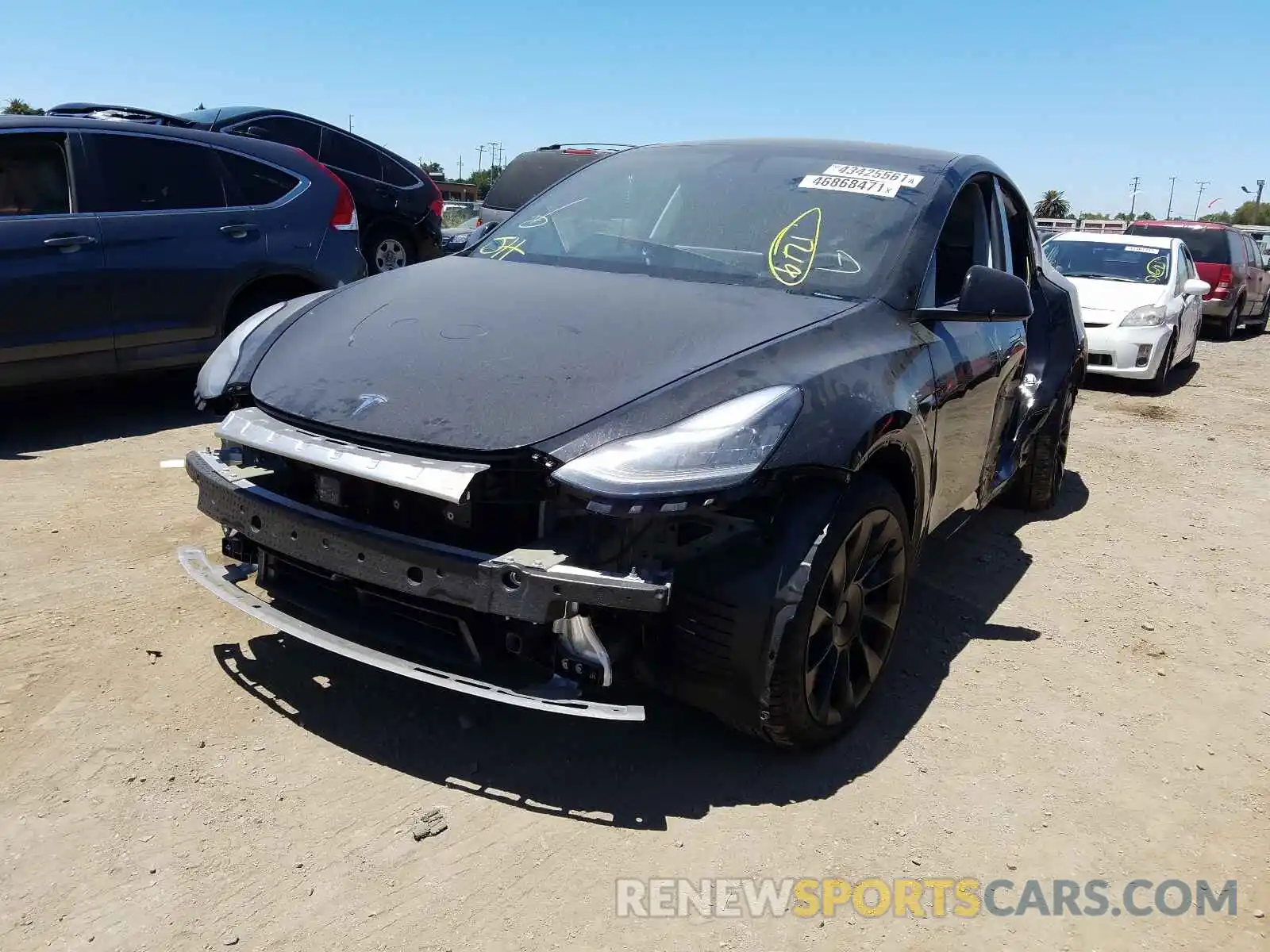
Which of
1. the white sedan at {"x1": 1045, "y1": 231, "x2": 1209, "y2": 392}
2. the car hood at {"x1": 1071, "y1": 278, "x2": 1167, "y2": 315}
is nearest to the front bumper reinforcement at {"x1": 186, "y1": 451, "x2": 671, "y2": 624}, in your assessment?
the white sedan at {"x1": 1045, "y1": 231, "x2": 1209, "y2": 392}

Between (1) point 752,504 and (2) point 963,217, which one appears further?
(2) point 963,217

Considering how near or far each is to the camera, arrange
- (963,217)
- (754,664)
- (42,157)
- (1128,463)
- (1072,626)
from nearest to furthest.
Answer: (754,664)
(963,217)
(1072,626)
(42,157)
(1128,463)

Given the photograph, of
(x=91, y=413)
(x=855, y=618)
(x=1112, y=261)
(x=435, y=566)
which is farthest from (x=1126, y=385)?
(x=435, y=566)

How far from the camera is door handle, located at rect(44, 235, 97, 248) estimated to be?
214 inches

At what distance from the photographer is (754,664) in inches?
98.1

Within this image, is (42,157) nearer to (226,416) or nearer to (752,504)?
(226,416)

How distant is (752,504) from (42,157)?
4.97 metres

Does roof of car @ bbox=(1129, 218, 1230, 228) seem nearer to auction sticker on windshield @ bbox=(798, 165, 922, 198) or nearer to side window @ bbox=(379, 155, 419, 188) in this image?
side window @ bbox=(379, 155, 419, 188)

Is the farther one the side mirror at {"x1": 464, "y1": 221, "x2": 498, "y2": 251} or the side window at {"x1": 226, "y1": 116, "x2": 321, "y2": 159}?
the side window at {"x1": 226, "y1": 116, "x2": 321, "y2": 159}

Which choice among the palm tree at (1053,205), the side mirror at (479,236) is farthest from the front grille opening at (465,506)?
the palm tree at (1053,205)

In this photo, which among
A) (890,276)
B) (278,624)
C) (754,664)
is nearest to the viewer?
(754,664)

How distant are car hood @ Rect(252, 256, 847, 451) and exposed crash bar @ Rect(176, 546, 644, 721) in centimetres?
53

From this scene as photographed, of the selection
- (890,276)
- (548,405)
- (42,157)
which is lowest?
(548,405)

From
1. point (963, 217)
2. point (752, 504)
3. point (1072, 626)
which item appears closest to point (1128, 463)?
point (1072, 626)
